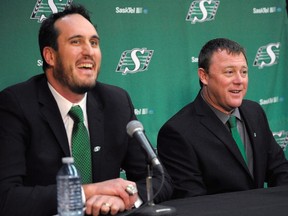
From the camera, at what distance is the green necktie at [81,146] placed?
116 inches

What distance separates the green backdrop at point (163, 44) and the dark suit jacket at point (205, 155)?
0.56 m

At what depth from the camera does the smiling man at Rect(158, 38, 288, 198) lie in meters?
3.51

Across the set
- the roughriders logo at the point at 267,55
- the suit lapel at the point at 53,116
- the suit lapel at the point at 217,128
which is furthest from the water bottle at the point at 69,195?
the roughriders logo at the point at 267,55

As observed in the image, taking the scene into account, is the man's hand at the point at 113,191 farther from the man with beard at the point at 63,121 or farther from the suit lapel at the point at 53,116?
the suit lapel at the point at 53,116

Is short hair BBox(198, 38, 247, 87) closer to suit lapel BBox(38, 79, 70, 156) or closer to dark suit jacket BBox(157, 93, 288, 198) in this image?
dark suit jacket BBox(157, 93, 288, 198)

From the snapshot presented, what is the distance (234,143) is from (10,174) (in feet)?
4.72

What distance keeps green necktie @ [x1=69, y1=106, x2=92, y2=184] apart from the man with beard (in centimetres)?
1

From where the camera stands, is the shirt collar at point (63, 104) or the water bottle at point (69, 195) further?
the shirt collar at point (63, 104)

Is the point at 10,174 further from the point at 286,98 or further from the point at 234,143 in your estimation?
the point at 286,98

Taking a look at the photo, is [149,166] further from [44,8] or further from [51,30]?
[44,8]

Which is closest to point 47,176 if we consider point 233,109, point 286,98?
point 233,109

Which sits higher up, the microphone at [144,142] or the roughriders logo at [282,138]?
the microphone at [144,142]

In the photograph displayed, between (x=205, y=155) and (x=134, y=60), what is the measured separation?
0.96 meters

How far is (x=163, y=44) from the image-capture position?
4.26 m
